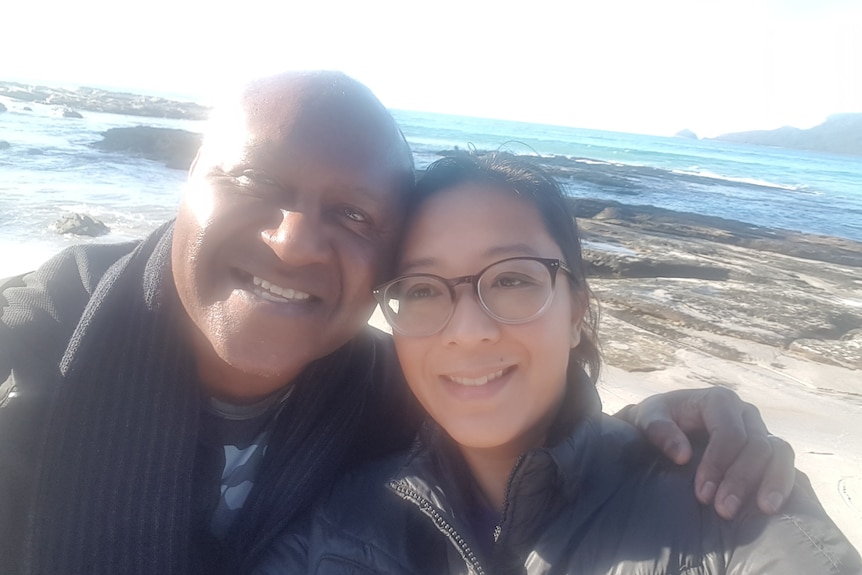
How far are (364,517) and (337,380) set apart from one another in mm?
541

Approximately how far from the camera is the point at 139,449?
198 centimetres

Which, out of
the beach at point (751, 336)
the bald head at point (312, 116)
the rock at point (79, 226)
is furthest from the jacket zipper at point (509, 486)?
the rock at point (79, 226)

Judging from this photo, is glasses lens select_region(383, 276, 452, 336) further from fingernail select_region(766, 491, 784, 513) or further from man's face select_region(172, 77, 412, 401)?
fingernail select_region(766, 491, 784, 513)

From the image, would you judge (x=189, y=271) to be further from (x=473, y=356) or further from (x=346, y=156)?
(x=473, y=356)

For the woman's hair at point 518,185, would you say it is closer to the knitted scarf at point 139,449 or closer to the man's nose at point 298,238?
the man's nose at point 298,238

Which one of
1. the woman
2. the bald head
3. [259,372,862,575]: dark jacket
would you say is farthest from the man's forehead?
[259,372,862,575]: dark jacket

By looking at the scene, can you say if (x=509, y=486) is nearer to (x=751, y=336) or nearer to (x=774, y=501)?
(x=774, y=501)

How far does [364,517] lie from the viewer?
6.33 ft

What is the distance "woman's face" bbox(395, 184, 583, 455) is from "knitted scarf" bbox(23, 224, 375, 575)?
20.8 inches

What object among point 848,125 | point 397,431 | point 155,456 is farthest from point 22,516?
point 848,125

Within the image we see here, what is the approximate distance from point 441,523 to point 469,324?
57 centimetres

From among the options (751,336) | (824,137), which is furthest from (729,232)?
(824,137)

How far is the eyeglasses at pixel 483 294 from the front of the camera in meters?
1.86

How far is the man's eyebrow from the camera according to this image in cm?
190
